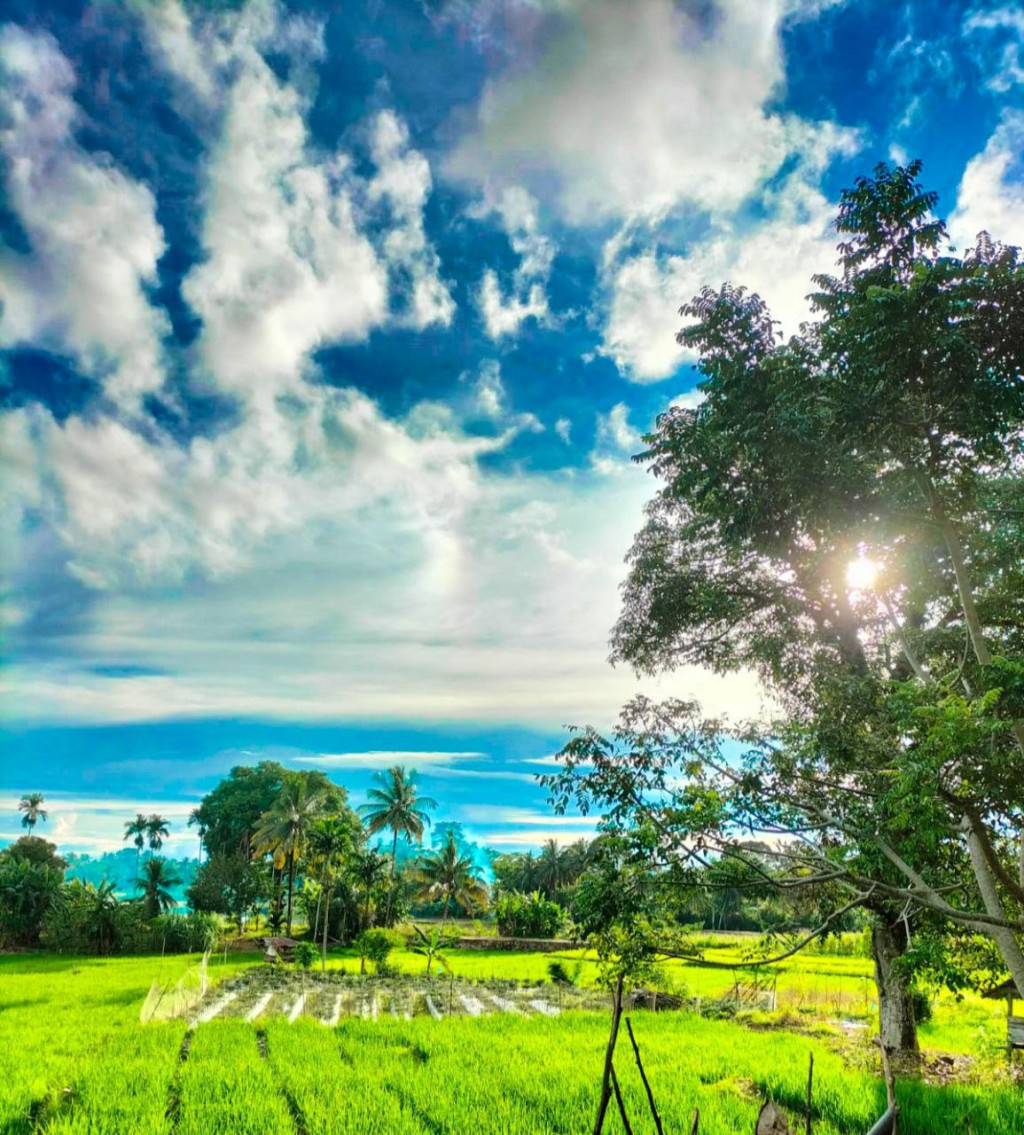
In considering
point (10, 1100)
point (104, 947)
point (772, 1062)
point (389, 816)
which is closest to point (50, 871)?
point (104, 947)

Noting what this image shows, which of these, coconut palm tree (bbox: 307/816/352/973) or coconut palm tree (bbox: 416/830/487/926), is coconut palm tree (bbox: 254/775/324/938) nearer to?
coconut palm tree (bbox: 307/816/352/973)

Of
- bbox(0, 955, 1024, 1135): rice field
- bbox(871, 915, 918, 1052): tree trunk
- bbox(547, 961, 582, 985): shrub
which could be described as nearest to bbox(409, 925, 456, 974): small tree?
bbox(547, 961, 582, 985): shrub

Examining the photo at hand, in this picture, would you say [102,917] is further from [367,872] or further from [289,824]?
[367,872]

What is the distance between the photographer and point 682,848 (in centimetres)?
850

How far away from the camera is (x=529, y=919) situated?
145ft

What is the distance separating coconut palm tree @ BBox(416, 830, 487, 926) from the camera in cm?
4503

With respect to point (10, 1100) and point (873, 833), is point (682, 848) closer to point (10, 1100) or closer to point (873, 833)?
point (873, 833)

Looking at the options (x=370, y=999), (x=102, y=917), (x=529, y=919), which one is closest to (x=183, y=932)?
(x=102, y=917)

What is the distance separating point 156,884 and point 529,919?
23.8 metres

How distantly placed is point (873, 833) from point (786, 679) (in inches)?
218

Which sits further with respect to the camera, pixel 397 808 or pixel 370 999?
pixel 397 808

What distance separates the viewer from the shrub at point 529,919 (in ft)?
145

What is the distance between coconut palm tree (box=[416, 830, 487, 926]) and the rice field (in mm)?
29362

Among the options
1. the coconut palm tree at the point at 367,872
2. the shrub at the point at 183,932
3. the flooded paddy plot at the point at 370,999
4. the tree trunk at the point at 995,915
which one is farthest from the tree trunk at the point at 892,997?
the shrub at the point at 183,932
